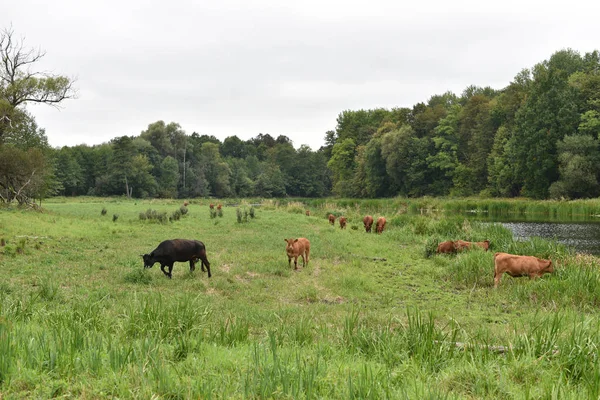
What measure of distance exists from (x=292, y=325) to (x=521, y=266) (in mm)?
7305

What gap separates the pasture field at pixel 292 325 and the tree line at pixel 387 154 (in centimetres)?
2191

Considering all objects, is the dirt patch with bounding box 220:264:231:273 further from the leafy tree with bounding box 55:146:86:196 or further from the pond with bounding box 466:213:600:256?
the leafy tree with bounding box 55:146:86:196

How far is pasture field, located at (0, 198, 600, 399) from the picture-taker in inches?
147

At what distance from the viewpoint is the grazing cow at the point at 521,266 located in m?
10.6

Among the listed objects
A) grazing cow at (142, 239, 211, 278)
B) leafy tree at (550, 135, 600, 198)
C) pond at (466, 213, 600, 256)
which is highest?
leafy tree at (550, 135, 600, 198)

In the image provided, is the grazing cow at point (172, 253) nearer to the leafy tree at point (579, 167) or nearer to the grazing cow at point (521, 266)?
the grazing cow at point (521, 266)

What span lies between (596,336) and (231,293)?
6.84m

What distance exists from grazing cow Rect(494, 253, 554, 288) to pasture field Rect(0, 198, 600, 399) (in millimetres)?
334

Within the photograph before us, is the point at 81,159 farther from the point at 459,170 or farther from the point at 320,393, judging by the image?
the point at 320,393

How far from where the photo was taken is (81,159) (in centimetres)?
7875

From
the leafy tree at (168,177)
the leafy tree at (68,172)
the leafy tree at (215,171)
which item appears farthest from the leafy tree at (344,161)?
the leafy tree at (68,172)

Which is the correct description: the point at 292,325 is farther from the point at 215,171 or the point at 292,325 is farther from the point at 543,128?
the point at 215,171

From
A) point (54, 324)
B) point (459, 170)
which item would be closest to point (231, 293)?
point (54, 324)

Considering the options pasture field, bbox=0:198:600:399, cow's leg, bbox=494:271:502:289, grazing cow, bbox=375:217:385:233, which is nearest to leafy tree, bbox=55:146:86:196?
pasture field, bbox=0:198:600:399
